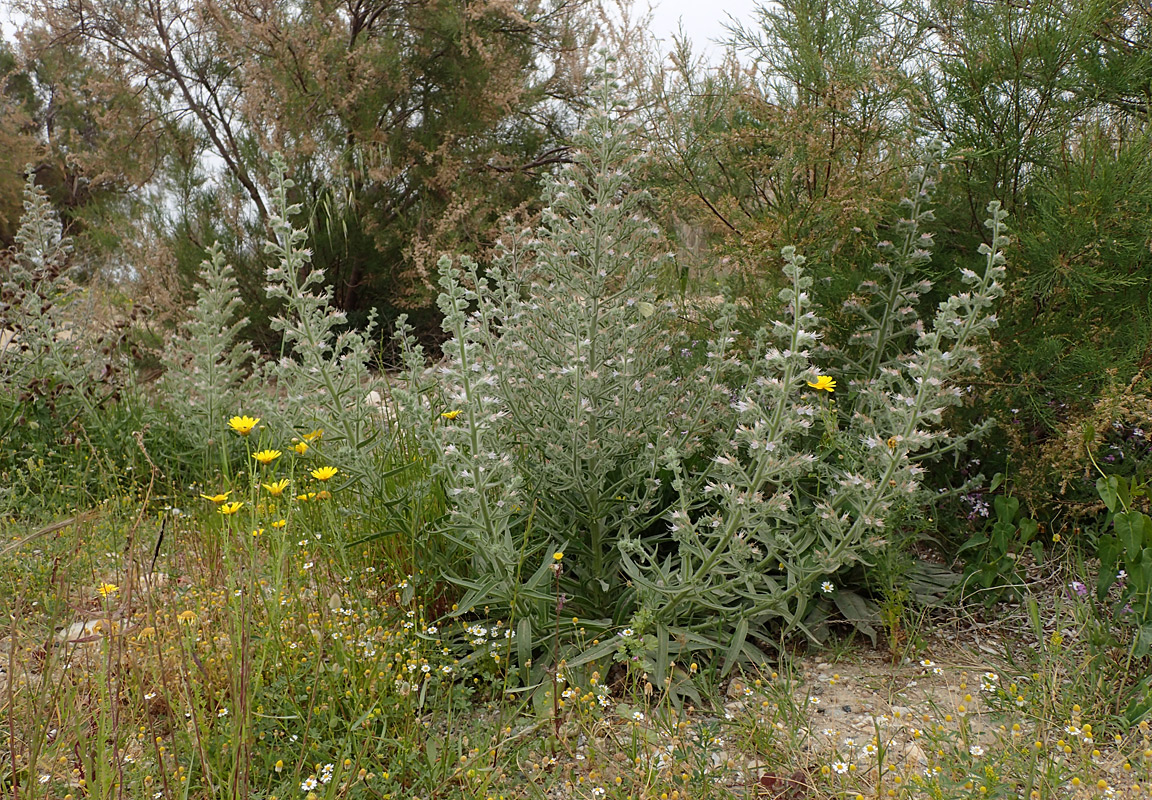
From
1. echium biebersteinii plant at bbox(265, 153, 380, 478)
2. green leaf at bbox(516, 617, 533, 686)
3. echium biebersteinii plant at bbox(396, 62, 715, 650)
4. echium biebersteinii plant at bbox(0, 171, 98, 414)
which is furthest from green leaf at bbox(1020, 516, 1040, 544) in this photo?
echium biebersteinii plant at bbox(0, 171, 98, 414)

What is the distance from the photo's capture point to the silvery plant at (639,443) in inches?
81.0

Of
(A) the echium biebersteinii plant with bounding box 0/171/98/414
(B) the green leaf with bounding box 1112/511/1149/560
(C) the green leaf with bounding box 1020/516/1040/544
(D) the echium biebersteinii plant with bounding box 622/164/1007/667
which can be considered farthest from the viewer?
(A) the echium biebersteinii plant with bounding box 0/171/98/414

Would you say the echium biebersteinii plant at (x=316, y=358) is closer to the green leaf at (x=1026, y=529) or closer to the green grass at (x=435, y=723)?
the green grass at (x=435, y=723)

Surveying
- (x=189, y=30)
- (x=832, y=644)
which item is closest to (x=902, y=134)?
(x=832, y=644)

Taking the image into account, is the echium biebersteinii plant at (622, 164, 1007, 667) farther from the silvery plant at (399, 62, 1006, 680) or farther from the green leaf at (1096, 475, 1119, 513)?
the green leaf at (1096, 475, 1119, 513)

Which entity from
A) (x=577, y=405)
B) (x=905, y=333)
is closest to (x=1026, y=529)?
(x=905, y=333)

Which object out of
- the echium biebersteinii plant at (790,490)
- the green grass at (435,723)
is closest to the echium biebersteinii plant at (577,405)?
the echium biebersteinii plant at (790,490)

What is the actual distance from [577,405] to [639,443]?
1.37 feet

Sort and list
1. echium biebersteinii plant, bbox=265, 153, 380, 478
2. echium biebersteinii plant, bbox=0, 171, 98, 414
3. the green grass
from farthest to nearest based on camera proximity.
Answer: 1. echium biebersteinii plant, bbox=0, 171, 98, 414
2. echium biebersteinii plant, bbox=265, 153, 380, 478
3. the green grass

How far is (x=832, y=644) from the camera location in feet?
8.32

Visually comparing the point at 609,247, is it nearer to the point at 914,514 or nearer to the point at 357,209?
the point at 914,514

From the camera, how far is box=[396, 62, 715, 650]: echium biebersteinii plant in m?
2.23

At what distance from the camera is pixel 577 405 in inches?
88.6

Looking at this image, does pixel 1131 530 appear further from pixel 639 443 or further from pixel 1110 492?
pixel 639 443
